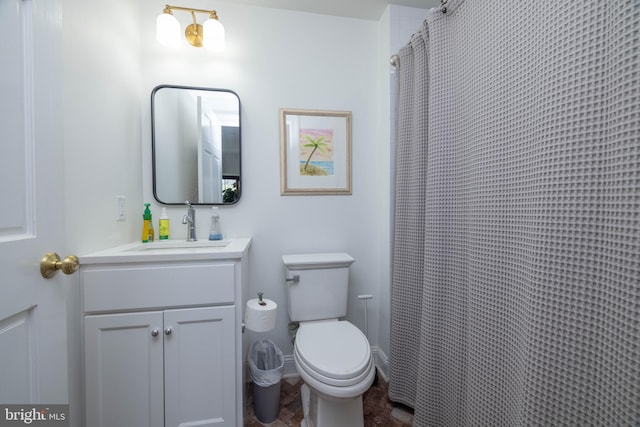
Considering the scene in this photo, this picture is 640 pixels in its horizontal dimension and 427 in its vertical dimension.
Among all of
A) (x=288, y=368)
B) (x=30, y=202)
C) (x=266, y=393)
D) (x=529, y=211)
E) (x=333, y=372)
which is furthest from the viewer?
(x=288, y=368)

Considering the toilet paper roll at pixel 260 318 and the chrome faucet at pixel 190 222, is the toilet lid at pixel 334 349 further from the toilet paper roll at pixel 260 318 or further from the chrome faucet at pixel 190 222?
the chrome faucet at pixel 190 222

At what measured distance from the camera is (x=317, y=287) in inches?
56.9

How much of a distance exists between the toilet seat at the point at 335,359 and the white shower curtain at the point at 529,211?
1.01ft

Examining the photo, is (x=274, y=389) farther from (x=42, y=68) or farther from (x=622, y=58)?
(x=622, y=58)

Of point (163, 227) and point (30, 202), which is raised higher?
point (30, 202)

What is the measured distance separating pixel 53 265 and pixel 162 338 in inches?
22.4

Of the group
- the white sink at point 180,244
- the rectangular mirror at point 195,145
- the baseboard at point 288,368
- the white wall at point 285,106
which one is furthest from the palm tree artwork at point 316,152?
the baseboard at point 288,368

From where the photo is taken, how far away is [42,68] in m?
0.62

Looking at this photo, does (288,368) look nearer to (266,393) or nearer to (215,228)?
(266,393)

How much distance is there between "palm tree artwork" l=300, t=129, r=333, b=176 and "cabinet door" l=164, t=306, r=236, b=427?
37.4 inches

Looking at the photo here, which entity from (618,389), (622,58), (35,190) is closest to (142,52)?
(35,190)

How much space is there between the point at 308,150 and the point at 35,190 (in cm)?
124

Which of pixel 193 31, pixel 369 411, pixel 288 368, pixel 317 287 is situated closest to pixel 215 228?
pixel 317 287

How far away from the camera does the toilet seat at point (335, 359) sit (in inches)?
37.2
